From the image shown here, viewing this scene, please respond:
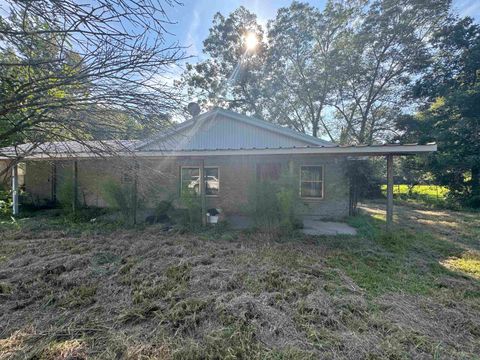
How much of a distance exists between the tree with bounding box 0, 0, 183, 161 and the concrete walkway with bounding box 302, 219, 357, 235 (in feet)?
19.5

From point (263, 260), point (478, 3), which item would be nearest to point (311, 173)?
point (263, 260)

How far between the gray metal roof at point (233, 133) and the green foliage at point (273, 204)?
3285 millimetres

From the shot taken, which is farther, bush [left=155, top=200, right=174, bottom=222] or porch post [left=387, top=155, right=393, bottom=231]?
bush [left=155, top=200, right=174, bottom=222]

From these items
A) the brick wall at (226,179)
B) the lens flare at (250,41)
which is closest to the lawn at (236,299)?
the brick wall at (226,179)

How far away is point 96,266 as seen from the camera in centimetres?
443

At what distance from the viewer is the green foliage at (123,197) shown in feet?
24.6

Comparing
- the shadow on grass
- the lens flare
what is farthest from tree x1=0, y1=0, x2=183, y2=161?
the lens flare

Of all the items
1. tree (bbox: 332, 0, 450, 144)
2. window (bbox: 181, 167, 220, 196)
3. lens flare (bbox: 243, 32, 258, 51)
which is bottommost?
window (bbox: 181, 167, 220, 196)

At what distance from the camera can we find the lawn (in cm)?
241

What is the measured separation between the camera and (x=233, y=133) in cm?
1022

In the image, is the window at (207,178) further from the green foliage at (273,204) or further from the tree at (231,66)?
the tree at (231,66)

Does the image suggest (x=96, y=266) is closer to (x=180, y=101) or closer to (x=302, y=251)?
(x=180, y=101)

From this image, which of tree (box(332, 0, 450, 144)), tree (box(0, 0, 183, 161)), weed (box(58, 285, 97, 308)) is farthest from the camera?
tree (box(332, 0, 450, 144))

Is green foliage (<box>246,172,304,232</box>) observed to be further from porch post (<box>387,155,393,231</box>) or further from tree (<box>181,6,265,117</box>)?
tree (<box>181,6,265,117</box>)
